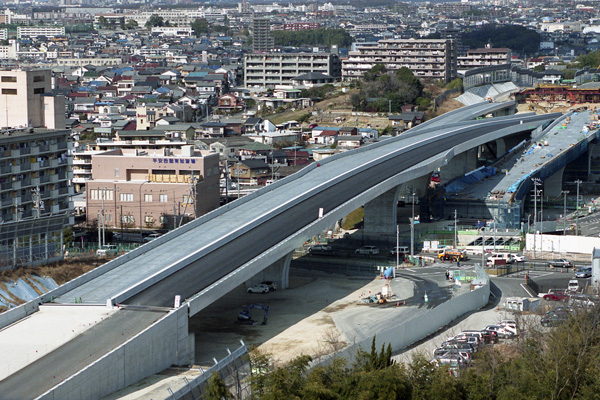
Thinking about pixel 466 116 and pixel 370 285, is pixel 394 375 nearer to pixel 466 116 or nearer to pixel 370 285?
pixel 370 285

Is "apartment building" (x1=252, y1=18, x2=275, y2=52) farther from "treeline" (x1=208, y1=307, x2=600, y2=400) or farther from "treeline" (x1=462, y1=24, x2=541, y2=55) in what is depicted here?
"treeline" (x1=208, y1=307, x2=600, y2=400)

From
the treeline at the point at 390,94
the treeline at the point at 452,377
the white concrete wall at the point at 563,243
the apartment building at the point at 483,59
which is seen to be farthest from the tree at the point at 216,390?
the apartment building at the point at 483,59

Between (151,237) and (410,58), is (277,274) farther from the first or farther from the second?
(410,58)

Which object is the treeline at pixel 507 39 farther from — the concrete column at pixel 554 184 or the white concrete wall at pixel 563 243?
the white concrete wall at pixel 563 243

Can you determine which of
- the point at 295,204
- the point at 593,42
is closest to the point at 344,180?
the point at 295,204

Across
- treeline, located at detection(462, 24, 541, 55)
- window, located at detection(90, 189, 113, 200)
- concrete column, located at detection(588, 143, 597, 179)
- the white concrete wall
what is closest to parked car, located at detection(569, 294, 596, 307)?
the white concrete wall

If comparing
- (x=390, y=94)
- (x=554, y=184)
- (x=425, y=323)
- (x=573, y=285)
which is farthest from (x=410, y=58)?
(x=425, y=323)
